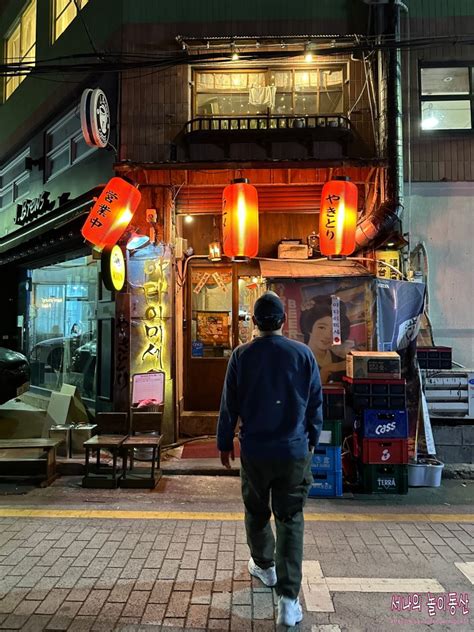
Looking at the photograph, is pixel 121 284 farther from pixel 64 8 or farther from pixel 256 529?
pixel 64 8

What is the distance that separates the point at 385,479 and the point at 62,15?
13.3 m

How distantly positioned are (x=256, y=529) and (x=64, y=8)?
1347 centimetres

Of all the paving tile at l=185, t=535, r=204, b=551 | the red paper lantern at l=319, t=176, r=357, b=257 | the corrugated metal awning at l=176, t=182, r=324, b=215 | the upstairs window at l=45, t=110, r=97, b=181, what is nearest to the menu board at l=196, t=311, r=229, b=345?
the corrugated metal awning at l=176, t=182, r=324, b=215

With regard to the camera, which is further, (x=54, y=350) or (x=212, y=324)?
(x=54, y=350)

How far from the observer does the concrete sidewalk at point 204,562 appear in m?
3.29

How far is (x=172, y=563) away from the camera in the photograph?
410cm

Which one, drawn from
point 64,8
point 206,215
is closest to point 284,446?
point 206,215

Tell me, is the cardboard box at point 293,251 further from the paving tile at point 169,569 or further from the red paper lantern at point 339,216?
the paving tile at point 169,569

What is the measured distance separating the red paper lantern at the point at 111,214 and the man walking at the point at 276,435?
458 centimetres

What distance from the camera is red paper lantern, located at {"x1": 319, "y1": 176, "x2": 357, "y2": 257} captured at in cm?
746

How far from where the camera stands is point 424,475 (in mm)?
6340

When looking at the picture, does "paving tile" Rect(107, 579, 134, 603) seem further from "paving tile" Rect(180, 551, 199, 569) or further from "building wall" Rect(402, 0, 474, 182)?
"building wall" Rect(402, 0, 474, 182)

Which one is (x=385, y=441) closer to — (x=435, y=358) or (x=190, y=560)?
(x=435, y=358)

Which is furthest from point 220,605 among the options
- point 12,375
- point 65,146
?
→ point 65,146
